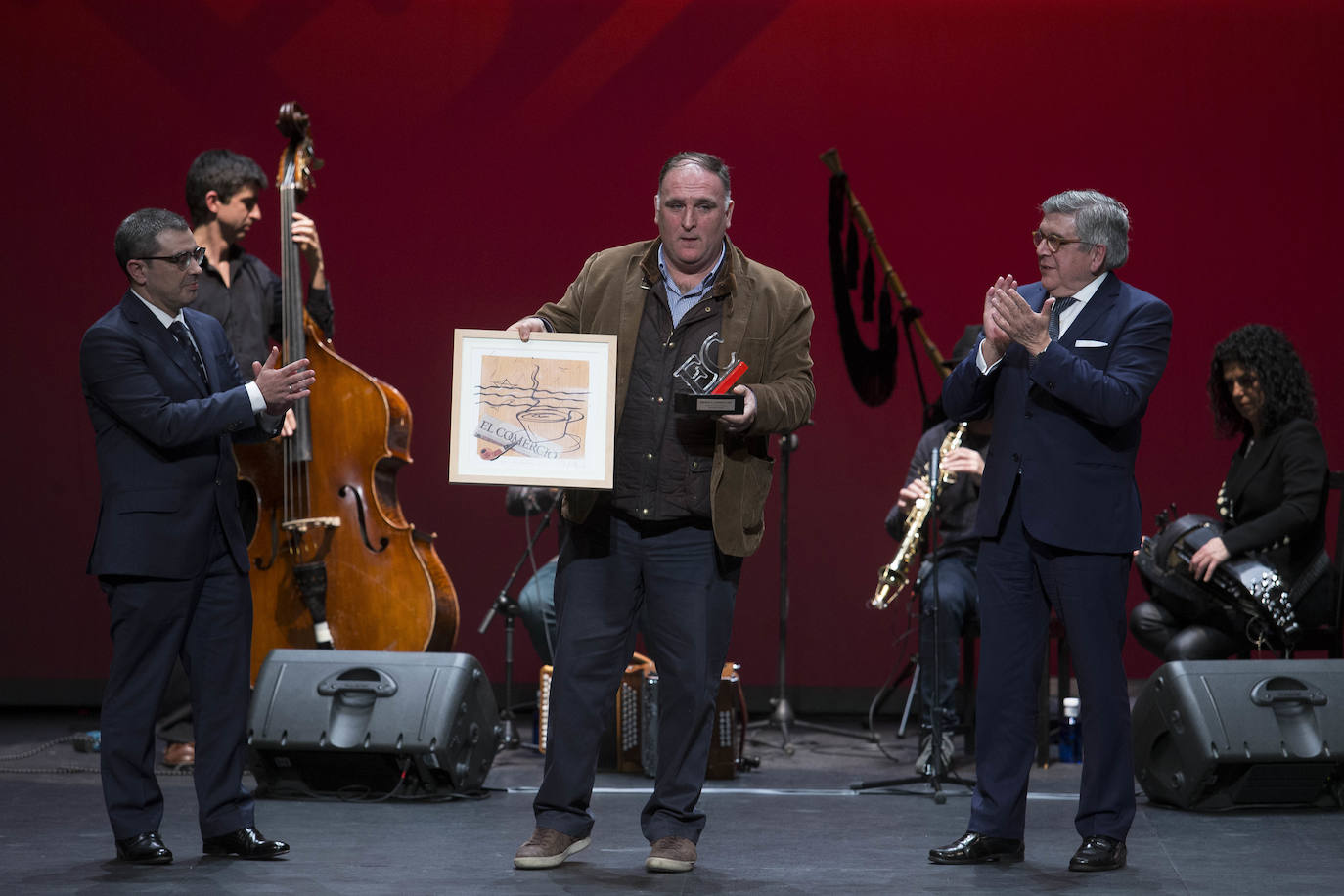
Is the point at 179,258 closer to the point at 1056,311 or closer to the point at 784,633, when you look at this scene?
the point at 1056,311

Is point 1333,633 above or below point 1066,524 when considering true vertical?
below

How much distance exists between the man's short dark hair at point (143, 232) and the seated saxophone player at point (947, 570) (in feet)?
7.94

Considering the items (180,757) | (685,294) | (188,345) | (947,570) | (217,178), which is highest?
(217,178)

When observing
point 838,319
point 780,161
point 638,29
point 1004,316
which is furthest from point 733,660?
point 1004,316

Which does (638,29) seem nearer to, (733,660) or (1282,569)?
(733,660)

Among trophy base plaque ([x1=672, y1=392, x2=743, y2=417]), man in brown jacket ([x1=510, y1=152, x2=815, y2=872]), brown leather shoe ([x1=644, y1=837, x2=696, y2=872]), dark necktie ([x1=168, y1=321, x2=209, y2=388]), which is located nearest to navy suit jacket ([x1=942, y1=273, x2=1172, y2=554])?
man in brown jacket ([x1=510, y1=152, x2=815, y2=872])

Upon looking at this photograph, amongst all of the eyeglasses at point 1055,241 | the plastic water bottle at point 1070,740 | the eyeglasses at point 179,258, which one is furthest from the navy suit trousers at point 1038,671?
the eyeglasses at point 179,258

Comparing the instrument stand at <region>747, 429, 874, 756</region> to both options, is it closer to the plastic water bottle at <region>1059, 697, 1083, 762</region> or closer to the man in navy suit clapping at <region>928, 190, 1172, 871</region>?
the plastic water bottle at <region>1059, 697, 1083, 762</region>

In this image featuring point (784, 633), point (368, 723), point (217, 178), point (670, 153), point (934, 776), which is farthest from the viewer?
point (670, 153)

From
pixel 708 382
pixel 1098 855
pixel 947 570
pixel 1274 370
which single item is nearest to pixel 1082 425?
pixel 708 382

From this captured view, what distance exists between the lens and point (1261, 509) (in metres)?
5.06

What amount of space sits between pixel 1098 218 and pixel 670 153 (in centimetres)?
281

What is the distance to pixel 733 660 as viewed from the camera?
20.4ft

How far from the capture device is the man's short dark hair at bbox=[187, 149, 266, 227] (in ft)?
15.9
